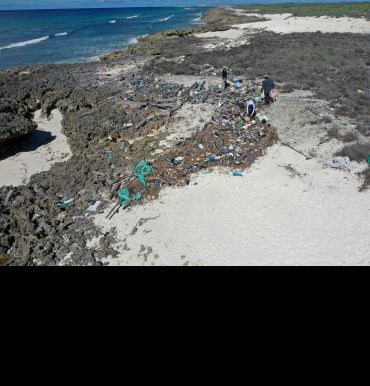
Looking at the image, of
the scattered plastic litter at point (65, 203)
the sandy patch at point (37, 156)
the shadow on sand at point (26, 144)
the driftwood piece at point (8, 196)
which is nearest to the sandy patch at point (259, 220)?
the scattered plastic litter at point (65, 203)

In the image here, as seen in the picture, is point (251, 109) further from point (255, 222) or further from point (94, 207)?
point (94, 207)

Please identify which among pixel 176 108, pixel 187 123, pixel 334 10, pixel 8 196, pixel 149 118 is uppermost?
pixel 334 10

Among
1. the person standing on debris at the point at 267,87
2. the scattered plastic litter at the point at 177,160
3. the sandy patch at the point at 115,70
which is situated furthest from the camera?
the sandy patch at the point at 115,70

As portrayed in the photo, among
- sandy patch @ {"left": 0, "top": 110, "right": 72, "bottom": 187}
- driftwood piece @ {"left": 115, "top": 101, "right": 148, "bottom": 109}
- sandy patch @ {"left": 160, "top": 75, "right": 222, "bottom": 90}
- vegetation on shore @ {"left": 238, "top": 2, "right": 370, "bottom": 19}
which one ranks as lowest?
sandy patch @ {"left": 0, "top": 110, "right": 72, "bottom": 187}

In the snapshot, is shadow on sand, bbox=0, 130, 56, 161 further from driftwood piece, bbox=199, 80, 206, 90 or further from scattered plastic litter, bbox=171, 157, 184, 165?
driftwood piece, bbox=199, 80, 206, 90

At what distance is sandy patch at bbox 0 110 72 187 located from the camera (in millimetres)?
13250

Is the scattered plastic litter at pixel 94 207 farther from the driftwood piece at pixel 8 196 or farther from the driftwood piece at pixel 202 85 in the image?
the driftwood piece at pixel 202 85

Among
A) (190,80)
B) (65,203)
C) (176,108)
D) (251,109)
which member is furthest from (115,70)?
(65,203)

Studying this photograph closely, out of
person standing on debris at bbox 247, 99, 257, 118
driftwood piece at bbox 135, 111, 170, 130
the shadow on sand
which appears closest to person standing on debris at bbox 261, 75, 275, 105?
person standing on debris at bbox 247, 99, 257, 118

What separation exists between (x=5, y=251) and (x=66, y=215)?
2000 mm

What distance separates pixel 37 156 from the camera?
48.3 ft

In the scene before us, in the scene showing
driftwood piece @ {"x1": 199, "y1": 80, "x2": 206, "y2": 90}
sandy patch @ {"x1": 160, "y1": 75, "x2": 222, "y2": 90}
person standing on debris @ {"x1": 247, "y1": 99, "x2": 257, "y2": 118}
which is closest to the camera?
person standing on debris @ {"x1": 247, "y1": 99, "x2": 257, "y2": 118}

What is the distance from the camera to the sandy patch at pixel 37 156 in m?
13.2
